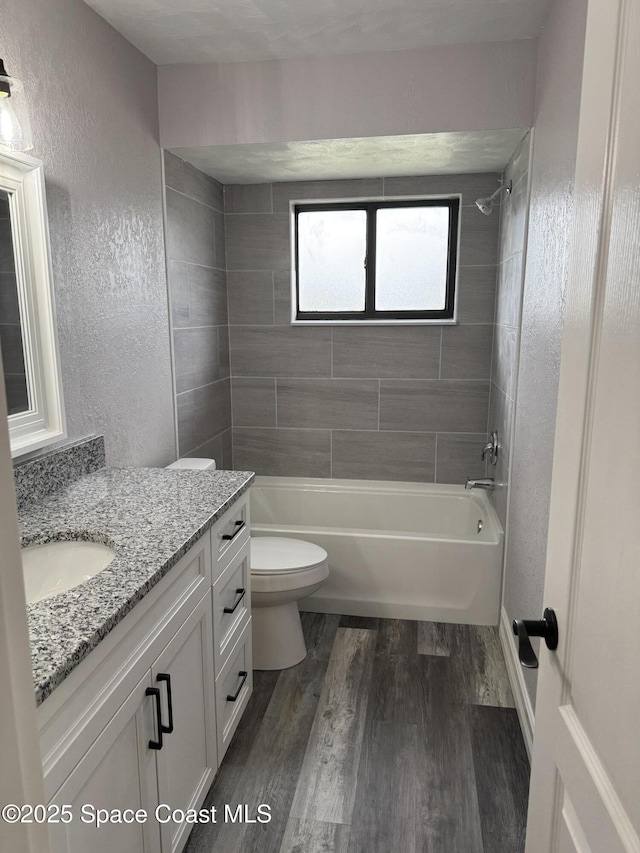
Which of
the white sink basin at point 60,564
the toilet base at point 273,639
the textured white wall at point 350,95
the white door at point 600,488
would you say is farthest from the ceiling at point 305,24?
the toilet base at point 273,639

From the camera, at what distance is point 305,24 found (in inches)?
87.5

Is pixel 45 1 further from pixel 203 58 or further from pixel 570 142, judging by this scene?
pixel 570 142

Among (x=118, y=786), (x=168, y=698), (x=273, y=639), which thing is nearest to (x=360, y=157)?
(x=273, y=639)

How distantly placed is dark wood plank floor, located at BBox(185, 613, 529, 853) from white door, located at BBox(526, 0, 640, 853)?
3.11 feet

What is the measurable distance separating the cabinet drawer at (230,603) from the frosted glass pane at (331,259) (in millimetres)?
1952

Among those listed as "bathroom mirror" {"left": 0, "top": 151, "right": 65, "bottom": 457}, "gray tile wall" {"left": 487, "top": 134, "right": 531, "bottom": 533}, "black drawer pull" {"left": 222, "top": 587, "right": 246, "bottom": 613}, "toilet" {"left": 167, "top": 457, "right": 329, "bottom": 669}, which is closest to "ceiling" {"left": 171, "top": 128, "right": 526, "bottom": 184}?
"gray tile wall" {"left": 487, "top": 134, "right": 531, "bottom": 533}

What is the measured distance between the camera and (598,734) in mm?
778

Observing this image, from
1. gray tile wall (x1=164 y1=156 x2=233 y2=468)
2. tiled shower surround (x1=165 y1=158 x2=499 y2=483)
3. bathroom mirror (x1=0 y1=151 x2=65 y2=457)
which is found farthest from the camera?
tiled shower surround (x1=165 y1=158 x2=499 y2=483)

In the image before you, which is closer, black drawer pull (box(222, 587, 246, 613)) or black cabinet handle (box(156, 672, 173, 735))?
black cabinet handle (box(156, 672, 173, 735))

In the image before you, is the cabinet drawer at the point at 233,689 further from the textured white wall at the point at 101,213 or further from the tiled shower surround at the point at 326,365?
the tiled shower surround at the point at 326,365

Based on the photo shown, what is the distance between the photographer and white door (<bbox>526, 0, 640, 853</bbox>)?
690 mm

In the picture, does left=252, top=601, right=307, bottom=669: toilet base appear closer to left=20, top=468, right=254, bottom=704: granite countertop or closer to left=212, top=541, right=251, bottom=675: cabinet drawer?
left=212, top=541, right=251, bottom=675: cabinet drawer

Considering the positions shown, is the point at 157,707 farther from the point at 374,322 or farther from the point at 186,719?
the point at 374,322

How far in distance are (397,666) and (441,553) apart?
588 millimetres
